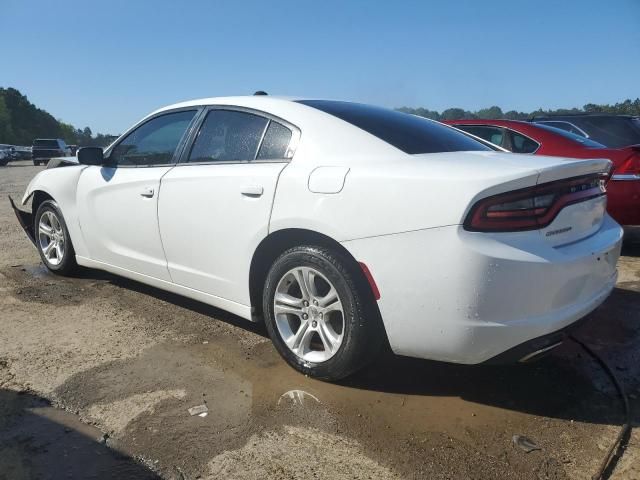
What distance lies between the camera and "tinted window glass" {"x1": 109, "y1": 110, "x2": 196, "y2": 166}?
378cm

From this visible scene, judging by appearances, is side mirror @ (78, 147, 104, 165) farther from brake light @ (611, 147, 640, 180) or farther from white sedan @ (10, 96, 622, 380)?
brake light @ (611, 147, 640, 180)

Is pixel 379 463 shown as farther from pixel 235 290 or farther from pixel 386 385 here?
pixel 235 290

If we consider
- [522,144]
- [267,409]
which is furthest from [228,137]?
[522,144]

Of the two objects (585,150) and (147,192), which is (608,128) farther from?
(147,192)

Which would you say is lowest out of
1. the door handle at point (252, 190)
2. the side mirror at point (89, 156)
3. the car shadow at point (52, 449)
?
the car shadow at point (52, 449)

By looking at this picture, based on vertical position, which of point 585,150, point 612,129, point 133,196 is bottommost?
point 133,196

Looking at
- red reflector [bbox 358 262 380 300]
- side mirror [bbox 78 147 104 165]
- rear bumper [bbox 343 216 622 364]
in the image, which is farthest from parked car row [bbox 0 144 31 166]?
rear bumper [bbox 343 216 622 364]

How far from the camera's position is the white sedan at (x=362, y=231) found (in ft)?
7.55

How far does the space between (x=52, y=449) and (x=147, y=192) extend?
1899mm

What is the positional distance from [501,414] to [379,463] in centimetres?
73

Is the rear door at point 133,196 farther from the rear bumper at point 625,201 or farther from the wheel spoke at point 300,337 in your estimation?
the rear bumper at point 625,201

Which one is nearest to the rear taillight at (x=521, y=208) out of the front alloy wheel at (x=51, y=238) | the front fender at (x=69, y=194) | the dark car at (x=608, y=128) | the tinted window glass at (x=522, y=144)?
the front fender at (x=69, y=194)

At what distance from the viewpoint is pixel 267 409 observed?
8.55 ft

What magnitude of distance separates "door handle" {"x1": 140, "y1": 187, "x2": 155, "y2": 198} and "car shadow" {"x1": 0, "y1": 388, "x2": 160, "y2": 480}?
1549mm
